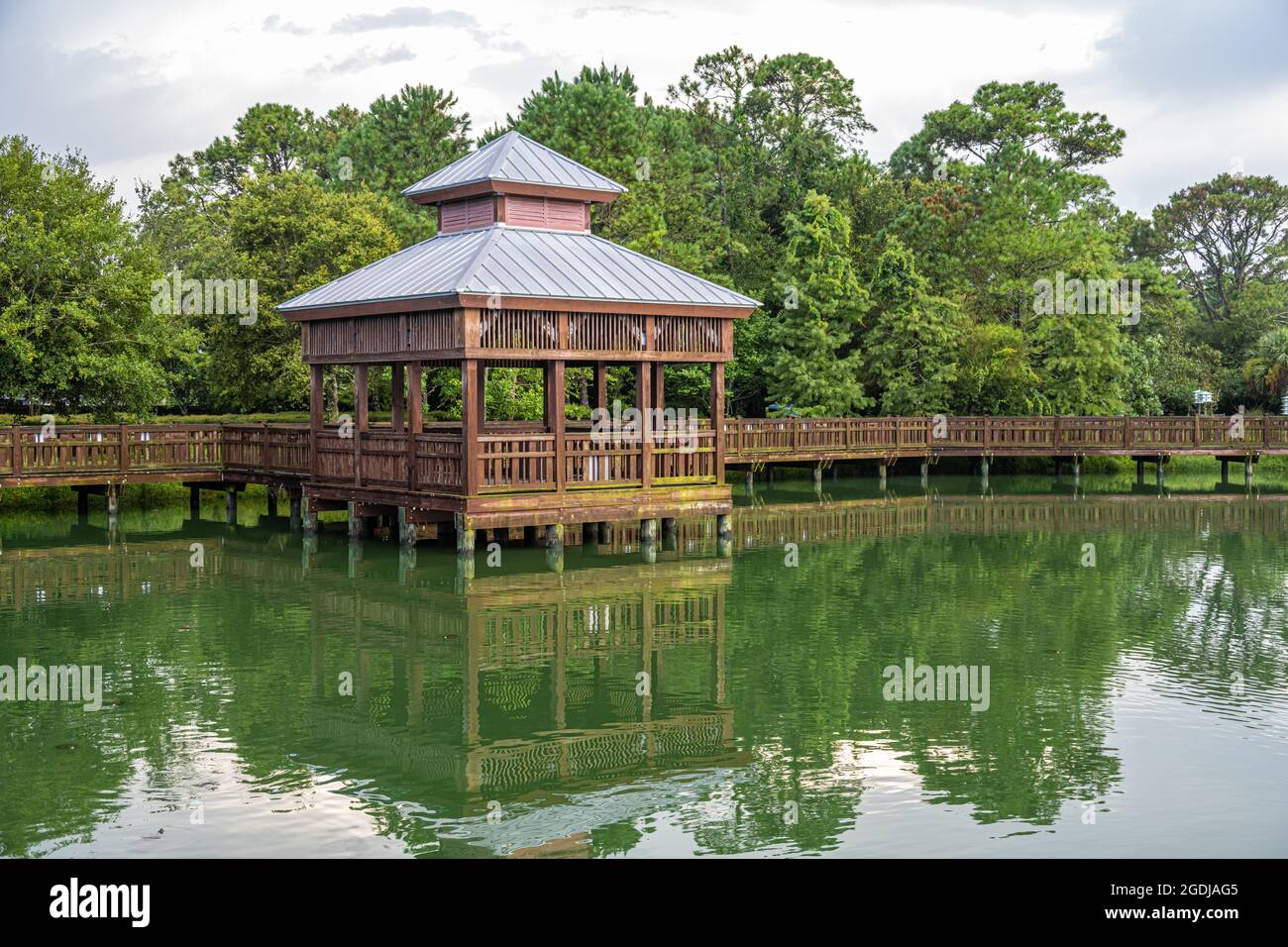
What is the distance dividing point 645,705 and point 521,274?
11947 millimetres

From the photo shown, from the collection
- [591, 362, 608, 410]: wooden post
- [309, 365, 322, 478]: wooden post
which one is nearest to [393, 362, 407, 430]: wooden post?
[309, 365, 322, 478]: wooden post

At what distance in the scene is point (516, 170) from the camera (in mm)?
28234

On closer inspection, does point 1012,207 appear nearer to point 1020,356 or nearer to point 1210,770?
point 1020,356

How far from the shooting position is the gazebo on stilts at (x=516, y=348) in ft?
80.6

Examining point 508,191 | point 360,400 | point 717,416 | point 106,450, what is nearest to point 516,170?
point 508,191

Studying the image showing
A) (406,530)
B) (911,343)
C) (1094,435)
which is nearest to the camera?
(406,530)

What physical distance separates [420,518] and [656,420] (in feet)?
16.0

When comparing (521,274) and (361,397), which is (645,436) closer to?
(521,274)

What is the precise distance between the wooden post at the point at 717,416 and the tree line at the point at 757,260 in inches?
486

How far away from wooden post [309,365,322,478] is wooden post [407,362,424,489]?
144 inches

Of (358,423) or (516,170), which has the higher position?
(516,170)

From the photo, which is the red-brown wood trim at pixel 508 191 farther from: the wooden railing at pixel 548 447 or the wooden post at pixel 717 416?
the wooden railing at pixel 548 447

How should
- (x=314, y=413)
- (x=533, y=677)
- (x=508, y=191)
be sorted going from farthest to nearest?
1. (x=314, y=413)
2. (x=508, y=191)
3. (x=533, y=677)
